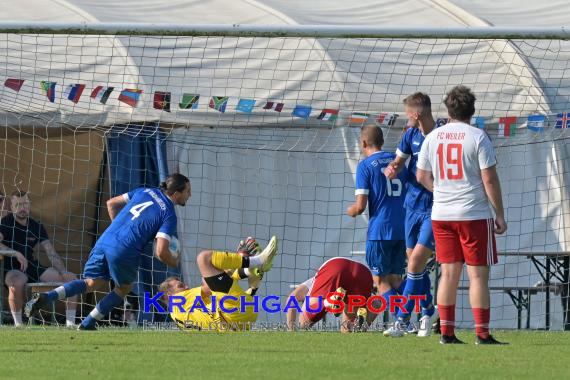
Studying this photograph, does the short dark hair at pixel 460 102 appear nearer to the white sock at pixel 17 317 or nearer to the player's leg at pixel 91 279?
the player's leg at pixel 91 279

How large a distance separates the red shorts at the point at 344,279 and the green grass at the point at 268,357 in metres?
1.11

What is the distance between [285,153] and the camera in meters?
15.1

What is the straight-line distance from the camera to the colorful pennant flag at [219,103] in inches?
552

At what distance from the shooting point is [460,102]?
8.48 meters

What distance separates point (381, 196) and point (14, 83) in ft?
14.7

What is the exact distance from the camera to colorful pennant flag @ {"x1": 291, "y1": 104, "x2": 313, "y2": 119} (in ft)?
46.9

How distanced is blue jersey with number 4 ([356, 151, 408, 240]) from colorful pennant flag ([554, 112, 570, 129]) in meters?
3.67

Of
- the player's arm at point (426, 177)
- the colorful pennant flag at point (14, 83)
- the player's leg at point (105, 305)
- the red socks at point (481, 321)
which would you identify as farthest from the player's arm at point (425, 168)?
the colorful pennant flag at point (14, 83)

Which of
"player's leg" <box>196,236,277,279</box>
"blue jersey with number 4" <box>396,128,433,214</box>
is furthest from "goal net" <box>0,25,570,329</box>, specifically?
"blue jersey with number 4" <box>396,128,433,214</box>

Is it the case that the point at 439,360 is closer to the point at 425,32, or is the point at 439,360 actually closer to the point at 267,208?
the point at 425,32

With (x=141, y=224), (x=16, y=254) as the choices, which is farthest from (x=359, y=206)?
(x=16, y=254)

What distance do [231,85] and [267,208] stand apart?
145 cm

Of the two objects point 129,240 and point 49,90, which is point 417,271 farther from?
point 49,90

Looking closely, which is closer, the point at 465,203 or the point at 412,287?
the point at 465,203
